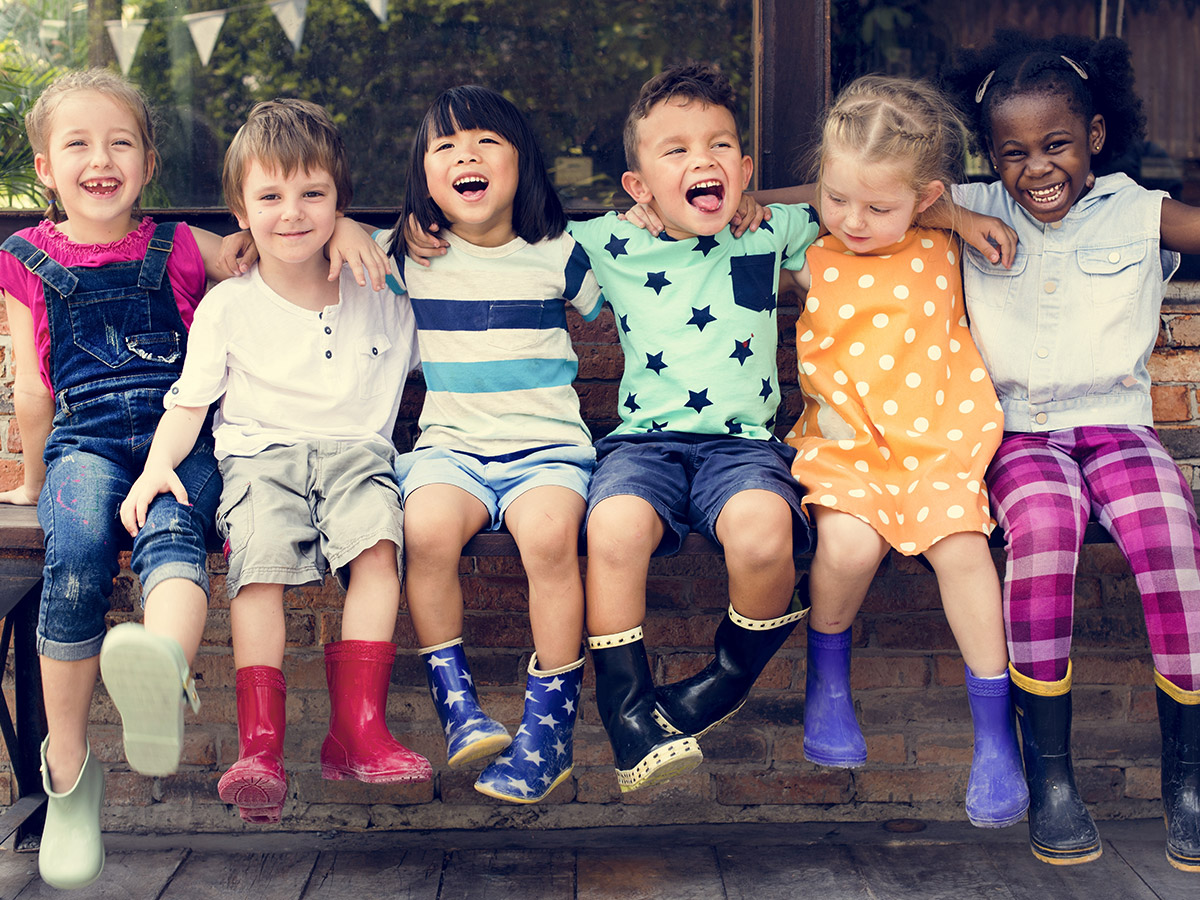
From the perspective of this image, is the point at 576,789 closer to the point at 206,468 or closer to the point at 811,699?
the point at 811,699

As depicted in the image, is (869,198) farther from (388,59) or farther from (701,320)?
(388,59)

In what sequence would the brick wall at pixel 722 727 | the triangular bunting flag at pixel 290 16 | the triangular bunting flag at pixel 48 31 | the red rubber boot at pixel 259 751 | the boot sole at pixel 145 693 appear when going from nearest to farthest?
the boot sole at pixel 145 693 → the red rubber boot at pixel 259 751 → the brick wall at pixel 722 727 → the triangular bunting flag at pixel 48 31 → the triangular bunting flag at pixel 290 16

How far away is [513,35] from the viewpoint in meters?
2.77

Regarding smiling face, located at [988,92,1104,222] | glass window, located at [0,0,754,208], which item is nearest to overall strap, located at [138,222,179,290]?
glass window, located at [0,0,754,208]

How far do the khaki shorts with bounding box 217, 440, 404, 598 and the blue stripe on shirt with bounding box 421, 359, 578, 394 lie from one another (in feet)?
0.70

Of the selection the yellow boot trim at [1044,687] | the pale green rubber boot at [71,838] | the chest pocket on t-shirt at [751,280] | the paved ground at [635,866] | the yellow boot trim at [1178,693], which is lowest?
the paved ground at [635,866]

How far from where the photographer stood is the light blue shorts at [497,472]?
204cm

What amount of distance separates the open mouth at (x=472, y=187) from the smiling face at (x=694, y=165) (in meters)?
0.35

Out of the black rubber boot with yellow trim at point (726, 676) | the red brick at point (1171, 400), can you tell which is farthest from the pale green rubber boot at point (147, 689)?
the red brick at point (1171, 400)

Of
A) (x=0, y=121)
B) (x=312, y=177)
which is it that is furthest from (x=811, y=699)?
(x=0, y=121)

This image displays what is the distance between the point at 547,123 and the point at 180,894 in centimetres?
198

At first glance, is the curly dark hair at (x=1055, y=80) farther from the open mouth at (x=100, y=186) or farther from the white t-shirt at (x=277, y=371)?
the open mouth at (x=100, y=186)

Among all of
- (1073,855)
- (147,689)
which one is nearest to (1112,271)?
(1073,855)

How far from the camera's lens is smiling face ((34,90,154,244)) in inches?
85.7
